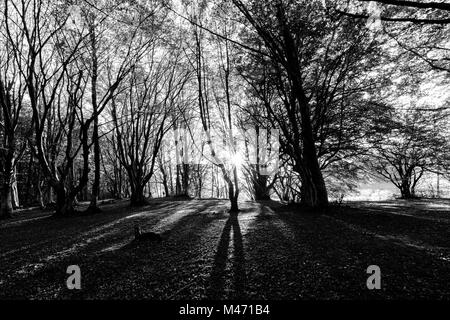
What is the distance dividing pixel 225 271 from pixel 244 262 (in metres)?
0.54

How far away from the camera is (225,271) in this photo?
13.9 ft

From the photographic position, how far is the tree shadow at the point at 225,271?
3473 mm

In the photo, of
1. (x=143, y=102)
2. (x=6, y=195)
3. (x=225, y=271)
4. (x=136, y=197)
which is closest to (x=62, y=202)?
(x=6, y=195)

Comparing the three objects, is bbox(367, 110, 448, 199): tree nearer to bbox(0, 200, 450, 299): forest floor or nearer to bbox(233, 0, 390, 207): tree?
bbox(233, 0, 390, 207): tree

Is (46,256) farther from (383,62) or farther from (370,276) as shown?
(383,62)

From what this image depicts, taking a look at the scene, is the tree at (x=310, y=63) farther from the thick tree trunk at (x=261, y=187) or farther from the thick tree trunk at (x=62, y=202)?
the thick tree trunk at (x=62, y=202)

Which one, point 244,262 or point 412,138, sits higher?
point 412,138

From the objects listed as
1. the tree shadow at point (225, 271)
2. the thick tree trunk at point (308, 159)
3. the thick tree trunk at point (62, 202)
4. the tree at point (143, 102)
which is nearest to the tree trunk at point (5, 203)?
the thick tree trunk at point (62, 202)

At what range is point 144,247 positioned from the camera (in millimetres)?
5969

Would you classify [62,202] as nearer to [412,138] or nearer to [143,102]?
[143,102]

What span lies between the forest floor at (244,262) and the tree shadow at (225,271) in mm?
16

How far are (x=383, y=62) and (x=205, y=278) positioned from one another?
1219 centimetres
